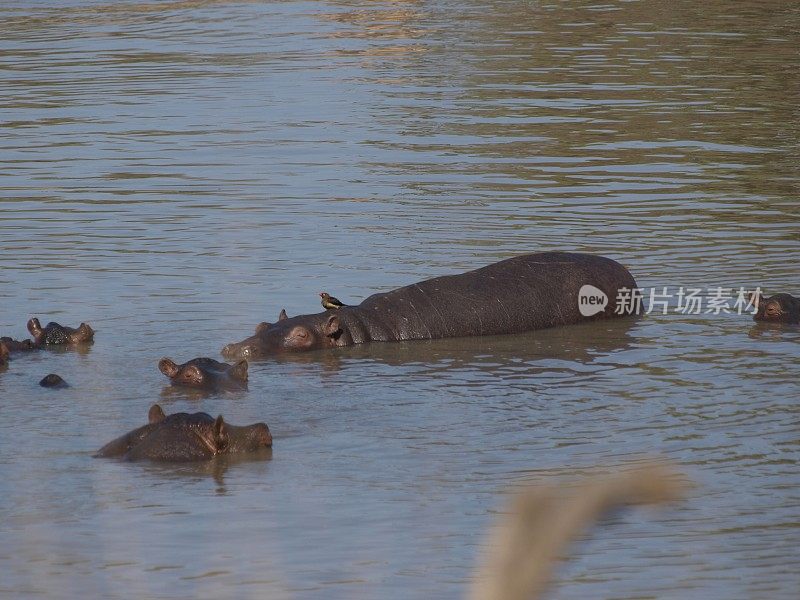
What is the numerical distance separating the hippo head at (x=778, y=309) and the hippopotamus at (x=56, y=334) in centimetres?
438

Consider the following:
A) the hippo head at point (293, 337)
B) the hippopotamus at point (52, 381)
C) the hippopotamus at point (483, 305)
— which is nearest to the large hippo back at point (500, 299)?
the hippopotamus at point (483, 305)

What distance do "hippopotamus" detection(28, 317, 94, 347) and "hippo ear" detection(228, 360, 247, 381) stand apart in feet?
4.54

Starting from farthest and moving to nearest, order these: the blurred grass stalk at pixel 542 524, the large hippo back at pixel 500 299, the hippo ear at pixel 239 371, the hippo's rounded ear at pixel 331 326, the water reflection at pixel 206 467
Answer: the large hippo back at pixel 500 299, the hippo's rounded ear at pixel 331 326, the hippo ear at pixel 239 371, the water reflection at pixel 206 467, the blurred grass stalk at pixel 542 524

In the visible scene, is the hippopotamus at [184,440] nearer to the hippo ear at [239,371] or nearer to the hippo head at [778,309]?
the hippo ear at [239,371]

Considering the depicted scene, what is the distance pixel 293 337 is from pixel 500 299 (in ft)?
4.86

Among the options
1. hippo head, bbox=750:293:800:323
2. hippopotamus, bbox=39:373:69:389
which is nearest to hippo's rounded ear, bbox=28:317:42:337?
hippopotamus, bbox=39:373:69:389

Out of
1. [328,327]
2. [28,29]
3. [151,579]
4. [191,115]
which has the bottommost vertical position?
[151,579]

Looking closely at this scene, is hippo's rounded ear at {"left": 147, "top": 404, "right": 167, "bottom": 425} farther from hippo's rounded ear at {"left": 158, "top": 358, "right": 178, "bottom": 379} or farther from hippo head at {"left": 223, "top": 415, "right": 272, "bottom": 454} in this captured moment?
hippo's rounded ear at {"left": 158, "top": 358, "right": 178, "bottom": 379}

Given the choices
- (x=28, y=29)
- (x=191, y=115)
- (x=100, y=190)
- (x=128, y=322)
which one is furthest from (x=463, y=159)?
(x=28, y=29)

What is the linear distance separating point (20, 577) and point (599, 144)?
12.3m

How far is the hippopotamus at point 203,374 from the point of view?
7941 mm

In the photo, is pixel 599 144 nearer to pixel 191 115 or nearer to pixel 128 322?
pixel 191 115

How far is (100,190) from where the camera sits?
14.4 m

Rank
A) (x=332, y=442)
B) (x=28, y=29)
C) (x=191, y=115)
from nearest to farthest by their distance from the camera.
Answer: (x=332, y=442)
(x=191, y=115)
(x=28, y=29)
